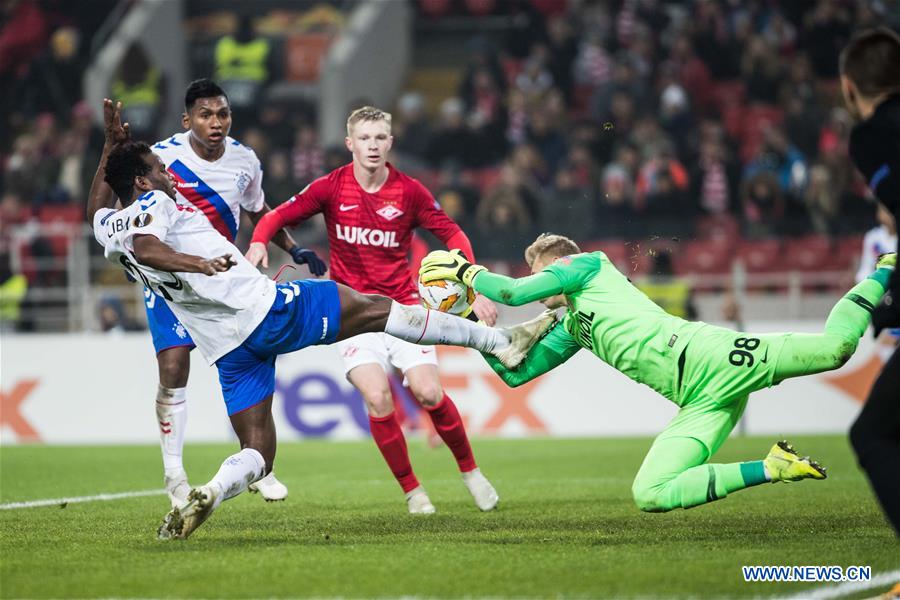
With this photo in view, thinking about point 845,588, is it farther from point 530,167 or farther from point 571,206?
point 530,167

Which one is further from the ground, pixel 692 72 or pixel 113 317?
pixel 692 72

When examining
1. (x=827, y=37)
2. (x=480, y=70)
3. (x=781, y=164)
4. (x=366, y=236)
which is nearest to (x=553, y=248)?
(x=366, y=236)

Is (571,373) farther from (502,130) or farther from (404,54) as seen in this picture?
(404,54)

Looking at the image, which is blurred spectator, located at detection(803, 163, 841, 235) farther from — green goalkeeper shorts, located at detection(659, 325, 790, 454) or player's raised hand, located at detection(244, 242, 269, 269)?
green goalkeeper shorts, located at detection(659, 325, 790, 454)

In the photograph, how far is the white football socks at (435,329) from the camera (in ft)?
23.3

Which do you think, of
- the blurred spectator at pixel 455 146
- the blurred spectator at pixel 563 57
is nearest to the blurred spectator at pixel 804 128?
the blurred spectator at pixel 563 57

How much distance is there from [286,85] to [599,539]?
64.0ft

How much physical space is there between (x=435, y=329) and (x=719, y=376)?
154 centimetres

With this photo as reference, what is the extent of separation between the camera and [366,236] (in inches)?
346

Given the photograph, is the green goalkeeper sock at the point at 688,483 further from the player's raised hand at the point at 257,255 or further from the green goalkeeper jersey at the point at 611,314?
the player's raised hand at the point at 257,255

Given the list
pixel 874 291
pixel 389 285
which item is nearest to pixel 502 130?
pixel 389 285

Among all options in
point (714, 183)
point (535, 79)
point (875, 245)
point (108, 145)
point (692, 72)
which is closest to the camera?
point (108, 145)

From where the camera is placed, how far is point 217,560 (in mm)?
6113

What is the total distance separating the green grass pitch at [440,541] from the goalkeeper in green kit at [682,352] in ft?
1.17
